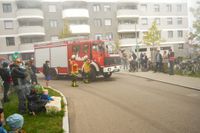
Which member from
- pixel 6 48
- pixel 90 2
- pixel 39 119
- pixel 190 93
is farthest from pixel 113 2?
pixel 39 119

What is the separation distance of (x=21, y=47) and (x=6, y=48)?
2.44 metres

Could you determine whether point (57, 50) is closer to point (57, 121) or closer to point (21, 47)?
point (57, 121)

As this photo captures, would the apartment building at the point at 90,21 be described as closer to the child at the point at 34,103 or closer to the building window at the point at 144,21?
the building window at the point at 144,21

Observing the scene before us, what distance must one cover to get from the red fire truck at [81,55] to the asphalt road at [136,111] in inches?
217

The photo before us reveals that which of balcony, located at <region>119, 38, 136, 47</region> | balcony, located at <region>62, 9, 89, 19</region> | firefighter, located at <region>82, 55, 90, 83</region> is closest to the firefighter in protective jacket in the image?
firefighter, located at <region>82, 55, 90, 83</region>

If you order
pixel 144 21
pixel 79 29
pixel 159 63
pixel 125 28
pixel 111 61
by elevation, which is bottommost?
pixel 159 63

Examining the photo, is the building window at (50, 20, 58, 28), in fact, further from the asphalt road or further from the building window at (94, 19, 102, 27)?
the asphalt road

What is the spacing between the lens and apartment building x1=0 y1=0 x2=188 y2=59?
→ 4422cm

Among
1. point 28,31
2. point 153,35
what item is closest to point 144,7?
point 153,35

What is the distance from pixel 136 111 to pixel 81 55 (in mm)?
11298

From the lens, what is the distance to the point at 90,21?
49.4 metres

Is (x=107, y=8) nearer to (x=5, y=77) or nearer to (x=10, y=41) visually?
(x=10, y=41)

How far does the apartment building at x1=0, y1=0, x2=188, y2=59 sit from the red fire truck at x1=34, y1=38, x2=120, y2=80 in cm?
1875

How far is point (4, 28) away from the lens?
44.2 m
